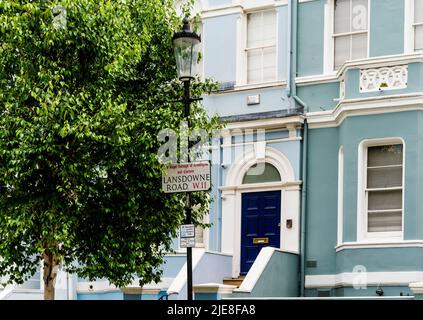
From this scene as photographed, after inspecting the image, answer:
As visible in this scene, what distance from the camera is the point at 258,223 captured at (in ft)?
61.4

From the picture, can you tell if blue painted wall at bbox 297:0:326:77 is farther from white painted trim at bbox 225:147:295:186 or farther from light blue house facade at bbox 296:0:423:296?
white painted trim at bbox 225:147:295:186

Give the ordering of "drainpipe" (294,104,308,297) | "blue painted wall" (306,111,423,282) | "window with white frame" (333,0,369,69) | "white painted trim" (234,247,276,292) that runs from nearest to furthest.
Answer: "white painted trim" (234,247,276,292) → "blue painted wall" (306,111,423,282) → "drainpipe" (294,104,308,297) → "window with white frame" (333,0,369,69)

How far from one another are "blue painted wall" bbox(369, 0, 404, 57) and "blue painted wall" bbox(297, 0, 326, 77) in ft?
4.28

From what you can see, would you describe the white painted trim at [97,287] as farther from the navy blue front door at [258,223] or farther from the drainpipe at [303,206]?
the drainpipe at [303,206]

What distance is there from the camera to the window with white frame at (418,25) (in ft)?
56.9

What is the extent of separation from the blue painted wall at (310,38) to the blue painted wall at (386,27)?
1306 mm

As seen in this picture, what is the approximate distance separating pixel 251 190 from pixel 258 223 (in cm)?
81

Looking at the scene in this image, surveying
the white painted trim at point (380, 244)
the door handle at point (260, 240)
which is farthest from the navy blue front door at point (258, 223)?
the white painted trim at point (380, 244)

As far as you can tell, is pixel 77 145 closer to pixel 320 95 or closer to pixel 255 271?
pixel 255 271

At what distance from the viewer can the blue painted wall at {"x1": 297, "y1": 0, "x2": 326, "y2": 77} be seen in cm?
1864

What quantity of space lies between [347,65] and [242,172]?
3793 mm

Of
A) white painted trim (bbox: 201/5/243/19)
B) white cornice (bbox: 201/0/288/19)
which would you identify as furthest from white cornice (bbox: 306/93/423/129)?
white painted trim (bbox: 201/5/243/19)
